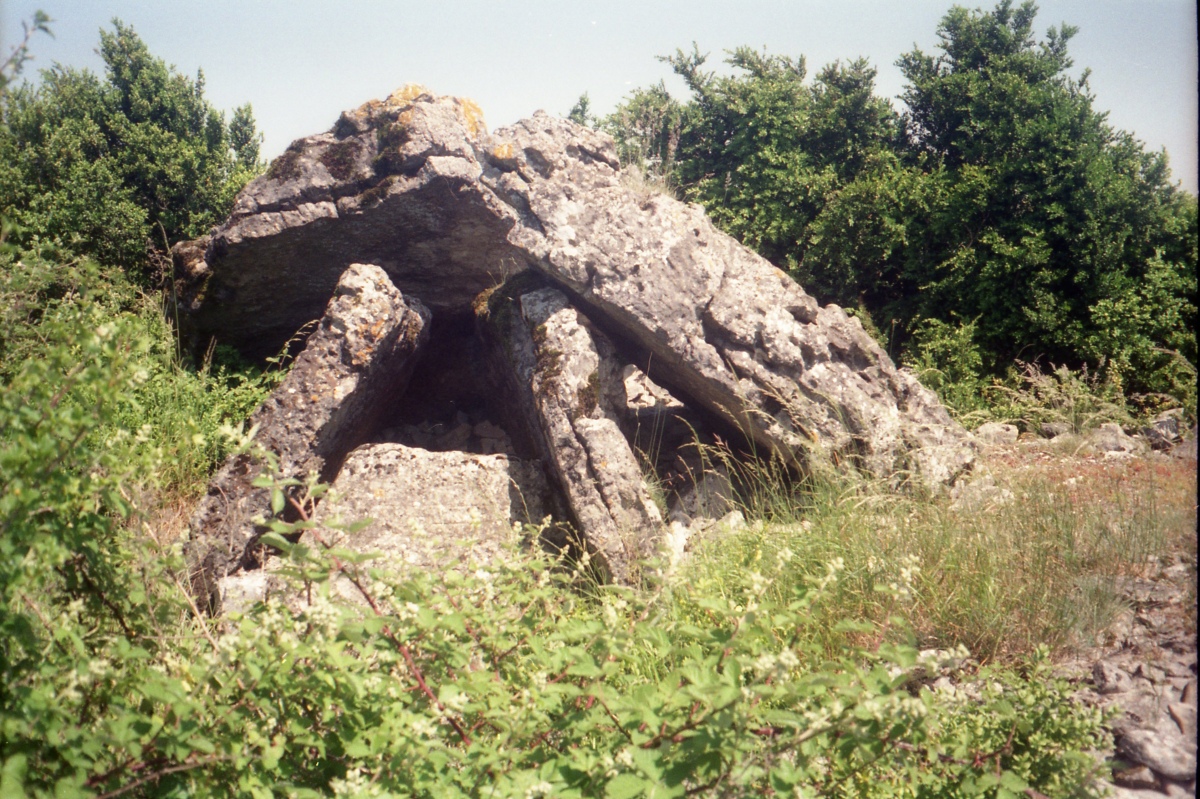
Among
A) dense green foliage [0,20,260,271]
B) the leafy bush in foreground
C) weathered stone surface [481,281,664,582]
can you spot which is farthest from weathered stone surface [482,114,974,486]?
dense green foliage [0,20,260,271]

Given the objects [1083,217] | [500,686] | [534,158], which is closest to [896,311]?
[1083,217]

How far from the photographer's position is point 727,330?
4.92 m

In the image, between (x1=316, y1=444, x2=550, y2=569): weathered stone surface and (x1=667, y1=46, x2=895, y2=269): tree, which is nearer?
(x1=316, y1=444, x2=550, y2=569): weathered stone surface

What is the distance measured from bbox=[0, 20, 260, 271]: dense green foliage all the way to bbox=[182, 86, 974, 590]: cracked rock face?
75.3 inches

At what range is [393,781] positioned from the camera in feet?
6.06

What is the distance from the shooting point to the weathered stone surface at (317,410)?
4547 millimetres

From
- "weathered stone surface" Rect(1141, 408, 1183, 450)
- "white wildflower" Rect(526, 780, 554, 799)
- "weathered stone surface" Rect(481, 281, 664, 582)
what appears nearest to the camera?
"white wildflower" Rect(526, 780, 554, 799)

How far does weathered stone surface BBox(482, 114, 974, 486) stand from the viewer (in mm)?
4684

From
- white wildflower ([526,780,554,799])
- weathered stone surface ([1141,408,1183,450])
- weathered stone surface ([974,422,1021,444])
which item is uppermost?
weathered stone surface ([974,422,1021,444])

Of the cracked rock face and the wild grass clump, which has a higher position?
the cracked rock face

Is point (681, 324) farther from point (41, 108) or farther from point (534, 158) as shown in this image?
point (41, 108)

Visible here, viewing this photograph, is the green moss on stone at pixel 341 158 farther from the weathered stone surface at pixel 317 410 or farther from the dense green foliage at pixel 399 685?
the dense green foliage at pixel 399 685

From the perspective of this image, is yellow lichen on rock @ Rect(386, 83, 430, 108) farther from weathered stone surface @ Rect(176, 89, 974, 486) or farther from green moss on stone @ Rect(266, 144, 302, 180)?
green moss on stone @ Rect(266, 144, 302, 180)

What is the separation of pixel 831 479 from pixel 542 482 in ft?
6.27
